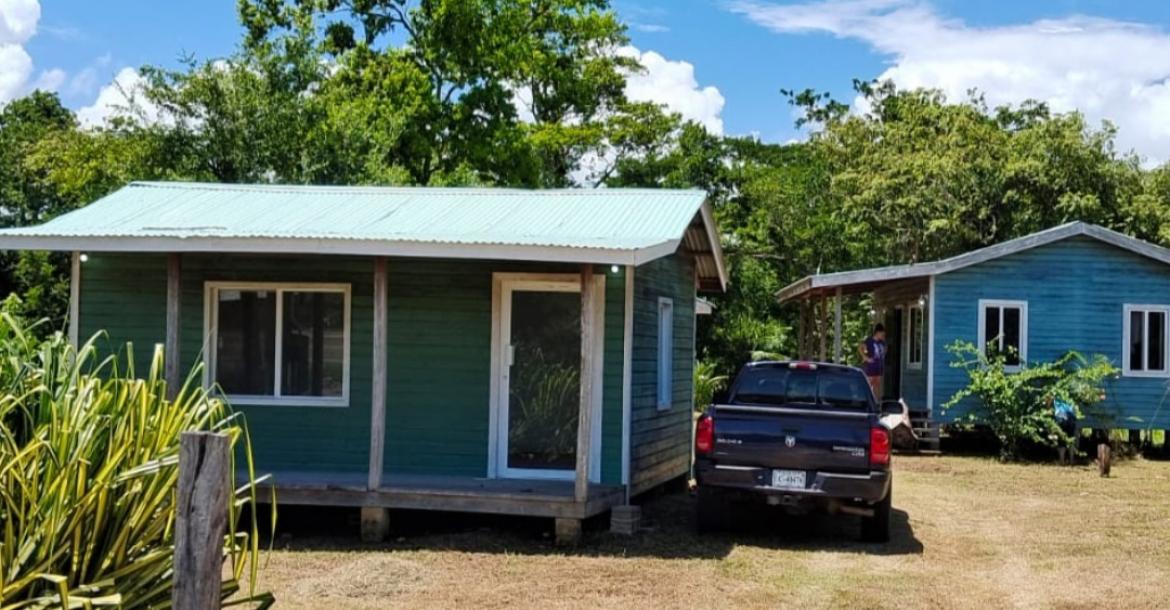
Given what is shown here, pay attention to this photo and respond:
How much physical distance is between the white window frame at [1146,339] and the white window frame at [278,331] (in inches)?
557

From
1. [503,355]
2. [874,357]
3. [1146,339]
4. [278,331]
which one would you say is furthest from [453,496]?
[1146,339]

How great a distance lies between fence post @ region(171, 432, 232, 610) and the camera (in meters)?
4.54

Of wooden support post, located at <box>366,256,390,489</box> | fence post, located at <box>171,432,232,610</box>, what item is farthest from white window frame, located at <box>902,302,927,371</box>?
fence post, located at <box>171,432,232,610</box>

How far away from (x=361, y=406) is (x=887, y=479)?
5.33 meters

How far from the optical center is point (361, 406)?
13.0 meters

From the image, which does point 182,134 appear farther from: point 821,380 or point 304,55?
point 821,380

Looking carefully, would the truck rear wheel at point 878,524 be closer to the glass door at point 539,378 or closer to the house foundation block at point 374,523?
the glass door at point 539,378

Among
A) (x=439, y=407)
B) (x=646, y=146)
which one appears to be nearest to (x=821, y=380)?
(x=439, y=407)

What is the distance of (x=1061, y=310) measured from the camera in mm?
21250

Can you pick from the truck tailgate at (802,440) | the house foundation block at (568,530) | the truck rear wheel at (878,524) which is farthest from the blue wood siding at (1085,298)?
the house foundation block at (568,530)

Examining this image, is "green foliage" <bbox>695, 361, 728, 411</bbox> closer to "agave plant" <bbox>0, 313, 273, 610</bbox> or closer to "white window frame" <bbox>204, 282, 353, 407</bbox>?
"white window frame" <bbox>204, 282, 353, 407</bbox>

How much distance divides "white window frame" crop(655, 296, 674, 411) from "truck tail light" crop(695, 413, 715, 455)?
8.74 feet

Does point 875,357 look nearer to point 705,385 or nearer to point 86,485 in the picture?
point 705,385

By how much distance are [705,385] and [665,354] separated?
617 inches
